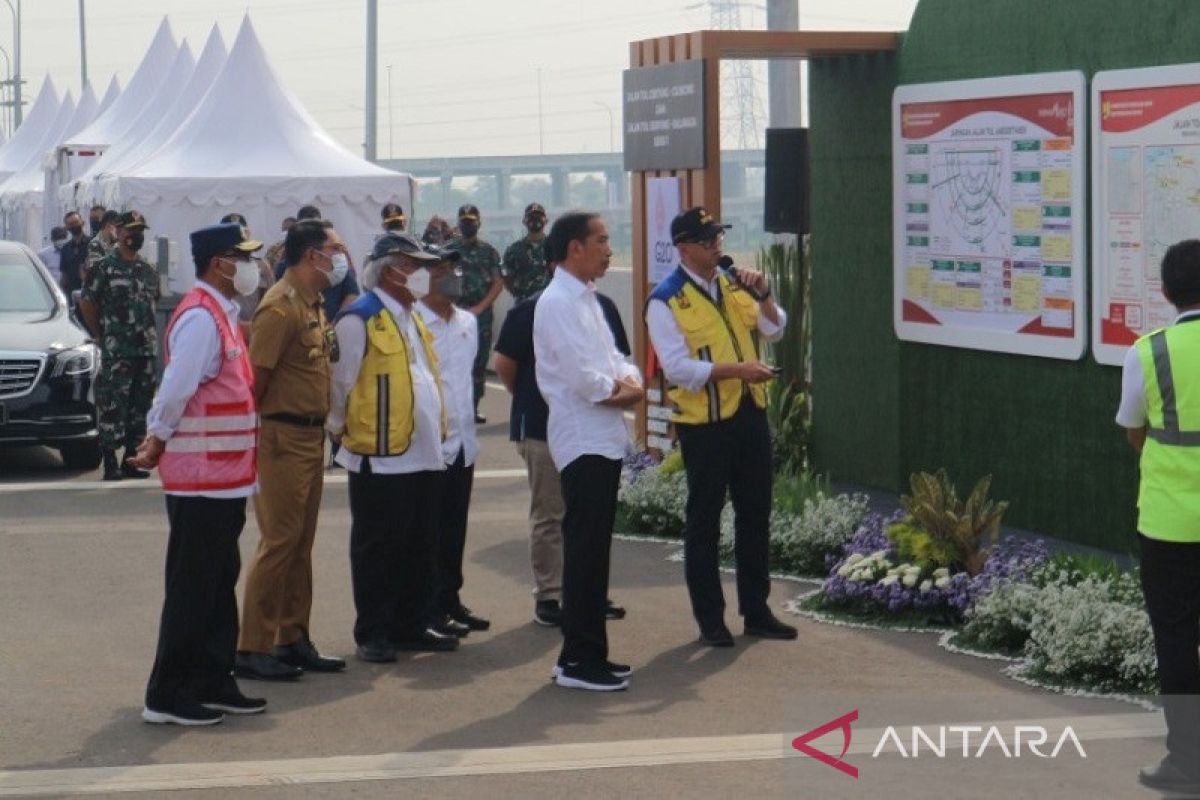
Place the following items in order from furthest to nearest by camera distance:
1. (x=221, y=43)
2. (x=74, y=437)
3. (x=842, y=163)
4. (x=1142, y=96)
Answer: (x=221, y=43) < (x=74, y=437) < (x=842, y=163) < (x=1142, y=96)

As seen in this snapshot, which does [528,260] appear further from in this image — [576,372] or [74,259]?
[576,372]

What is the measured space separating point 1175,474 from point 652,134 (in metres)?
7.93

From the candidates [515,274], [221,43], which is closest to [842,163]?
[515,274]

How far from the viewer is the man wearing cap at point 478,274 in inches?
763

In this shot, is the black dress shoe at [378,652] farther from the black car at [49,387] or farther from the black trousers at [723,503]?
the black car at [49,387]

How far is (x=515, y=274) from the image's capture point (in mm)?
19406

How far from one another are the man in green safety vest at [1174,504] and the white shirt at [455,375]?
3.76 m

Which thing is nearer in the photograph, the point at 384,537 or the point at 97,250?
the point at 384,537

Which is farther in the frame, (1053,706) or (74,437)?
(74,437)

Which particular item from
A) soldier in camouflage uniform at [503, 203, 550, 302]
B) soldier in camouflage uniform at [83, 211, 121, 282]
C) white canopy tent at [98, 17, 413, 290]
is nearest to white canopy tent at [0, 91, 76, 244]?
white canopy tent at [98, 17, 413, 290]

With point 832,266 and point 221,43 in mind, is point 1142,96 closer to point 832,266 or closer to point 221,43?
point 832,266

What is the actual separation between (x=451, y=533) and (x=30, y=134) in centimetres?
4316

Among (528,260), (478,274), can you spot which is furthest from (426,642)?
(478,274)

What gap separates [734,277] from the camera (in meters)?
10.0
